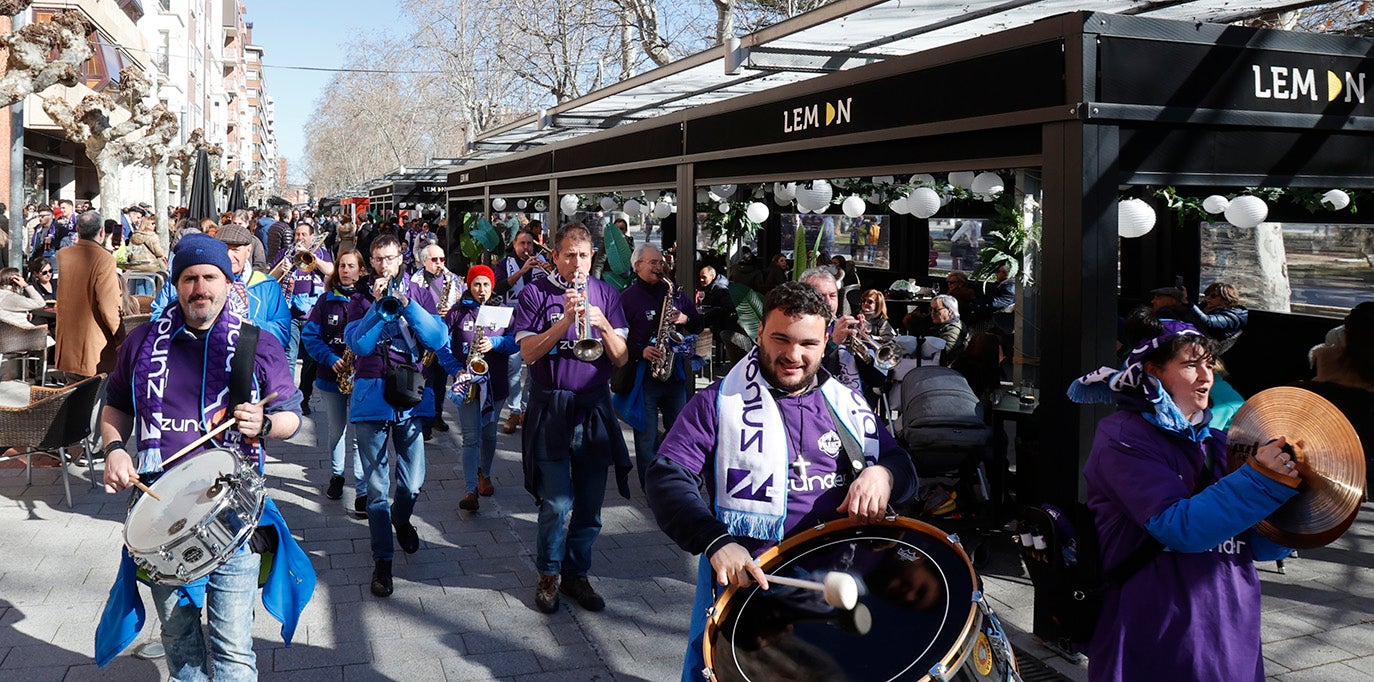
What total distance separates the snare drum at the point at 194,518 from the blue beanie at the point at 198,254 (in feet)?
2.05

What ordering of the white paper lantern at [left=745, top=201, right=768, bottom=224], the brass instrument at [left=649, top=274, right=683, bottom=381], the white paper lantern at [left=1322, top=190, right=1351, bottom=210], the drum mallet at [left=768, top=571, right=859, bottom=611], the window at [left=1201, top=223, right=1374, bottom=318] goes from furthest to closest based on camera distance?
the white paper lantern at [left=745, top=201, right=768, bottom=224], the window at [left=1201, top=223, right=1374, bottom=318], the white paper lantern at [left=1322, top=190, right=1351, bottom=210], the brass instrument at [left=649, top=274, right=683, bottom=381], the drum mallet at [left=768, top=571, right=859, bottom=611]

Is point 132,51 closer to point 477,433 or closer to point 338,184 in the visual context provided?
point 477,433

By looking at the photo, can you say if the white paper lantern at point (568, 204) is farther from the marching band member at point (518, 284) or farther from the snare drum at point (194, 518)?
the snare drum at point (194, 518)

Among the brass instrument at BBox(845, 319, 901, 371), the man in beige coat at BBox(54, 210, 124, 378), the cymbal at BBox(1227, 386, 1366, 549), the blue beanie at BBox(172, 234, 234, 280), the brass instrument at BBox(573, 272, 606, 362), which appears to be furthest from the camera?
the man in beige coat at BBox(54, 210, 124, 378)

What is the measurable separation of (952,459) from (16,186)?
1342 centimetres

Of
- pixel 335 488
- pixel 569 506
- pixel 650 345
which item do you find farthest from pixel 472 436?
pixel 569 506

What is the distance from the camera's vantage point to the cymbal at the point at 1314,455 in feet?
8.66

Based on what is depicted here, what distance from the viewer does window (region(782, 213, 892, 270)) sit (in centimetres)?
1761

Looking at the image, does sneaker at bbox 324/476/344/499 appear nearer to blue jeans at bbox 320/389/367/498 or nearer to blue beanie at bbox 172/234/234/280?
blue jeans at bbox 320/389/367/498

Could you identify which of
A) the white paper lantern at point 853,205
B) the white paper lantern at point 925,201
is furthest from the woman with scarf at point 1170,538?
the white paper lantern at point 853,205

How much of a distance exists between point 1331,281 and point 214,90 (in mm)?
72663

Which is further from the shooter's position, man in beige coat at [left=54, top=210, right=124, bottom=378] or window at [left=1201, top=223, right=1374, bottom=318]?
window at [left=1201, top=223, right=1374, bottom=318]

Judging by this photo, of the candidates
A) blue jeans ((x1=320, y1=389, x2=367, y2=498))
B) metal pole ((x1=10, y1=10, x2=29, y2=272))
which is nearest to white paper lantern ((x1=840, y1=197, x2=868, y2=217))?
blue jeans ((x1=320, y1=389, x2=367, y2=498))

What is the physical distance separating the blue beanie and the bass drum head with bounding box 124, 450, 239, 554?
2.05 feet
